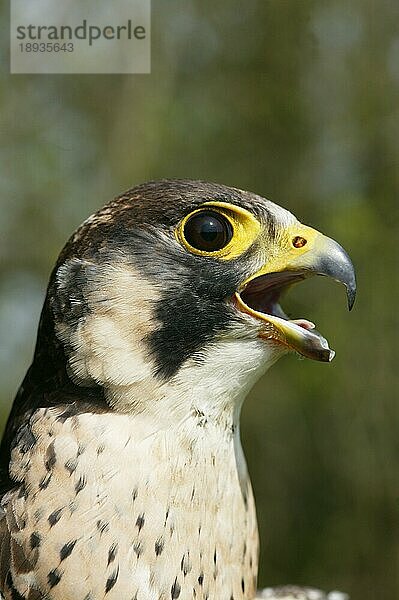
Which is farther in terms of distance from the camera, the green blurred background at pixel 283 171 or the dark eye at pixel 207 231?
the green blurred background at pixel 283 171

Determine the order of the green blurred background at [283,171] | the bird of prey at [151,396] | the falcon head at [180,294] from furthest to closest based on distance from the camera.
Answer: the green blurred background at [283,171]
the falcon head at [180,294]
the bird of prey at [151,396]

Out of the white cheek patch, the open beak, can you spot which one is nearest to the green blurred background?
the open beak

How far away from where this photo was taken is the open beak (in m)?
2.16

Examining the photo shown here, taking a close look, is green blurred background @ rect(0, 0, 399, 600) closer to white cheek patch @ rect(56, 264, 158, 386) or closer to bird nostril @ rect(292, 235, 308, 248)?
bird nostril @ rect(292, 235, 308, 248)

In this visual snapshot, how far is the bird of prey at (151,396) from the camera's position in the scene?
2072mm

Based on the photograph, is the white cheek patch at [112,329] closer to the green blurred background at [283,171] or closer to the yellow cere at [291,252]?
the yellow cere at [291,252]

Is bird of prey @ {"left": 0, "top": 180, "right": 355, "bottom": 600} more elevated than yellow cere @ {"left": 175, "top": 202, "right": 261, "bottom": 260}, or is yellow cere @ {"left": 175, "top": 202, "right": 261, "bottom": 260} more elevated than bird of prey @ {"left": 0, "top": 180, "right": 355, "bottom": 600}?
yellow cere @ {"left": 175, "top": 202, "right": 261, "bottom": 260}

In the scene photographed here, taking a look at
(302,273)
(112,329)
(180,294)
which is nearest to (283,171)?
(302,273)

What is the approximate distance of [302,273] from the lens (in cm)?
229

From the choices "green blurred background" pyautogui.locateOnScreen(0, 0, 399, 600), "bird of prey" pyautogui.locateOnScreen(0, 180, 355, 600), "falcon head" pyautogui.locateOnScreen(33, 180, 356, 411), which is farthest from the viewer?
"green blurred background" pyautogui.locateOnScreen(0, 0, 399, 600)

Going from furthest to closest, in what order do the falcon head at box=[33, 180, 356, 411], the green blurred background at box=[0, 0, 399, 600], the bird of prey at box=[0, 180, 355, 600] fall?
the green blurred background at box=[0, 0, 399, 600]
the falcon head at box=[33, 180, 356, 411]
the bird of prey at box=[0, 180, 355, 600]

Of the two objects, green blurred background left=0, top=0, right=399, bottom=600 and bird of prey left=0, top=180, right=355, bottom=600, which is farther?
green blurred background left=0, top=0, right=399, bottom=600

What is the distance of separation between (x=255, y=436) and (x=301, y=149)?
9.26 ft

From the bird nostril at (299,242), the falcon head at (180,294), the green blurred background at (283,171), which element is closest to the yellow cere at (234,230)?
the falcon head at (180,294)
